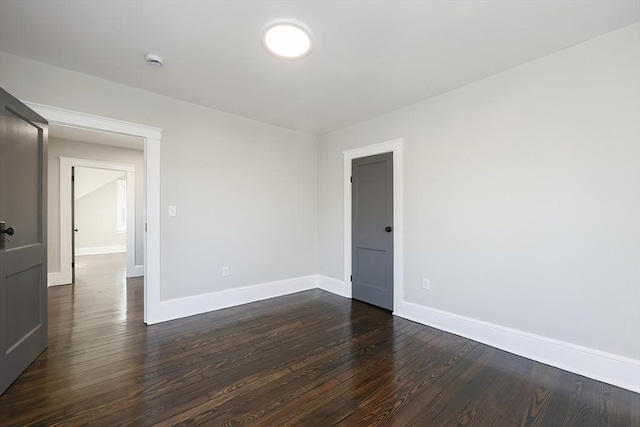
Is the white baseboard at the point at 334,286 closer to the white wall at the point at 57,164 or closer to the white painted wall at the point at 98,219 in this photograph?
the white wall at the point at 57,164

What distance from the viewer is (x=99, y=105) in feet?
8.77

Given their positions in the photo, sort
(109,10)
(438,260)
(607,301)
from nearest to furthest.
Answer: (109,10) → (607,301) → (438,260)

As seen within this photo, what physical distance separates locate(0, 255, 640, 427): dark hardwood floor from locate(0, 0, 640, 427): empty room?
0.06 ft

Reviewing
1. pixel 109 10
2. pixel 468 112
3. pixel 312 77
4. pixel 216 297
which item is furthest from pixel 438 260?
pixel 109 10

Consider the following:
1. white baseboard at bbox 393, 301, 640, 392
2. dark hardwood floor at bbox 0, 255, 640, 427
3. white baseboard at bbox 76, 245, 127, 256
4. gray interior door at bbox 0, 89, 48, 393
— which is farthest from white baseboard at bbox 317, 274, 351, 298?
white baseboard at bbox 76, 245, 127, 256

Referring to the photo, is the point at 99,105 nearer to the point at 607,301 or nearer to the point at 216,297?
the point at 216,297

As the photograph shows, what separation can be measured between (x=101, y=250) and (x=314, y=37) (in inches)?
369

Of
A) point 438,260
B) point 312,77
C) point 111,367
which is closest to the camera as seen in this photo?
point 111,367

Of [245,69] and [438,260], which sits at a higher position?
[245,69]

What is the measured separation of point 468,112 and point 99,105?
3613 mm

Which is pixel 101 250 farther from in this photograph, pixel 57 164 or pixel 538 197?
pixel 538 197

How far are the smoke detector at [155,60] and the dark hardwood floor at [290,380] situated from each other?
2.47 m

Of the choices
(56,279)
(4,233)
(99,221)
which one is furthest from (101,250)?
(4,233)

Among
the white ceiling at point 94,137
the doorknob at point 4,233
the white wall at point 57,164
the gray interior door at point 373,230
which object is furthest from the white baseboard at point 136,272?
the gray interior door at point 373,230
